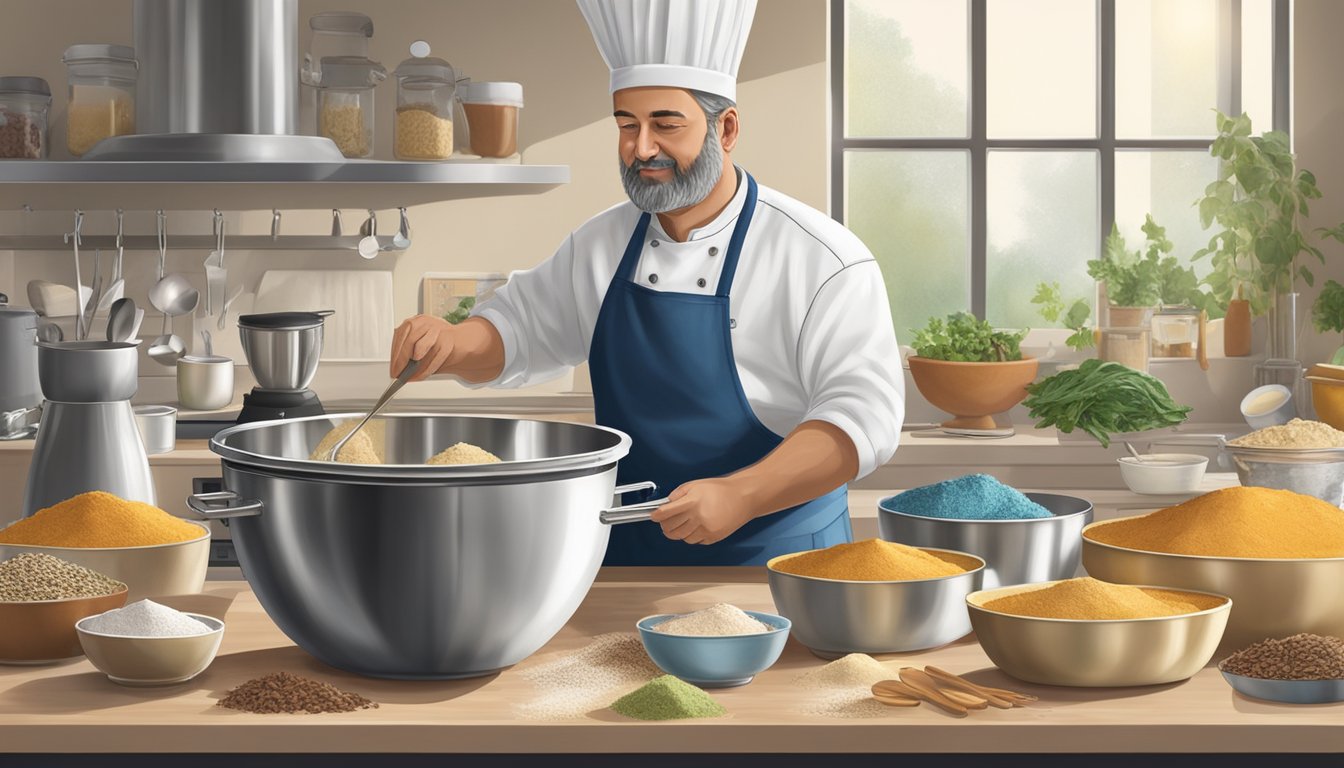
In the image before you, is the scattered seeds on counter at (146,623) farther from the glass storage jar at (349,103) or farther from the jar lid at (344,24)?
the jar lid at (344,24)

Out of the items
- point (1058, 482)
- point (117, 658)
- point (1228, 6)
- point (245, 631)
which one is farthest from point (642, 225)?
point (1228, 6)

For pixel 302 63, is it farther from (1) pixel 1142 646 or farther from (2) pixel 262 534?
(1) pixel 1142 646

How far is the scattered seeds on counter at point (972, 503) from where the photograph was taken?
4.75 feet

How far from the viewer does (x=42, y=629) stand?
49.6 inches

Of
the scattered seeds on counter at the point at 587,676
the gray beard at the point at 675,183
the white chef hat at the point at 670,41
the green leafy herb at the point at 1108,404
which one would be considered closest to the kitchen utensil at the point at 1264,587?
the scattered seeds on counter at the point at 587,676

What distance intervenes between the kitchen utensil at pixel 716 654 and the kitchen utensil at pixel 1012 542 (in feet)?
0.91

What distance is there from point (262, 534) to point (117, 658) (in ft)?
0.51

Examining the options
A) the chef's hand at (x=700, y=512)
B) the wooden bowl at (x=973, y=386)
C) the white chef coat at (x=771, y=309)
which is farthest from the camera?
the wooden bowl at (x=973, y=386)

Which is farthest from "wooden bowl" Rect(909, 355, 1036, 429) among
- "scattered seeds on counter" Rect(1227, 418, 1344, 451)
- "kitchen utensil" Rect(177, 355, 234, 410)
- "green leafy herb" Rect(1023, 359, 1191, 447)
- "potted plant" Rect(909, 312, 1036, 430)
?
"kitchen utensil" Rect(177, 355, 234, 410)

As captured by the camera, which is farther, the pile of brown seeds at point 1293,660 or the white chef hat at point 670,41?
the white chef hat at point 670,41

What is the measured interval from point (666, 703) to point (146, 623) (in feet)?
1.46

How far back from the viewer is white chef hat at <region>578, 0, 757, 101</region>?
1.83 metres

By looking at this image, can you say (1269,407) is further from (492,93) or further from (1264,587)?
(1264,587)

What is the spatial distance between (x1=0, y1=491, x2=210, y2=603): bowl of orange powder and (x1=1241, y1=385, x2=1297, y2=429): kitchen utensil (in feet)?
8.62
